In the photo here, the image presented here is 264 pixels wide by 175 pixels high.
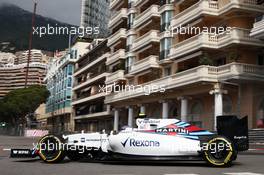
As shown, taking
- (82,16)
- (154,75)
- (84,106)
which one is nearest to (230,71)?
(154,75)

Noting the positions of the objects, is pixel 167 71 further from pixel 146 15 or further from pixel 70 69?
pixel 70 69

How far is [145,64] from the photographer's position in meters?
45.4

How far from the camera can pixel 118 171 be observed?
10133 millimetres

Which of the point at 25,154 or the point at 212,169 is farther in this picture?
the point at 25,154

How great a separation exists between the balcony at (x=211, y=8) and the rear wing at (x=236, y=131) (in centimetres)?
2151

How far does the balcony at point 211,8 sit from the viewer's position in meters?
32.8

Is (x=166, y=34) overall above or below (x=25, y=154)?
above

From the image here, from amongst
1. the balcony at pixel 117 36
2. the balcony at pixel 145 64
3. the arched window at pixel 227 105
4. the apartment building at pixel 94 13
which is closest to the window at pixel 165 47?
the balcony at pixel 145 64

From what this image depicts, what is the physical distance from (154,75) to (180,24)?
8.62m

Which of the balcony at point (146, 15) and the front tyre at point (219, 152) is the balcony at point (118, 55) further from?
the front tyre at point (219, 152)

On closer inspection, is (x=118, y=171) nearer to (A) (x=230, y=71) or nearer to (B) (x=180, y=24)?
(A) (x=230, y=71)

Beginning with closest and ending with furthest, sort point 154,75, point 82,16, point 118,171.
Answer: point 118,171 < point 154,75 < point 82,16

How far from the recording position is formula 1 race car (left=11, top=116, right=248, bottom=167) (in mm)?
11359

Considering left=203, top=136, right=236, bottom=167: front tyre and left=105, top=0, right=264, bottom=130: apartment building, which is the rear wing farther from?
left=105, top=0, right=264, bottom=130: apartment building
